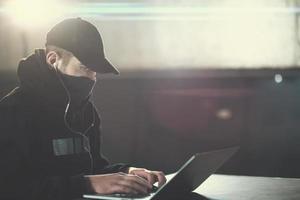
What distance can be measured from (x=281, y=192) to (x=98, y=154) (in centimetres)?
50

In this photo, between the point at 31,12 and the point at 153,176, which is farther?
the point at 31,12

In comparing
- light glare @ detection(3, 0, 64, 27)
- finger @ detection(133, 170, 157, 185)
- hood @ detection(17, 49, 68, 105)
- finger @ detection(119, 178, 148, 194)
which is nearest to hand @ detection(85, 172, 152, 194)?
finger @ detection(119, 178, 148, 194)

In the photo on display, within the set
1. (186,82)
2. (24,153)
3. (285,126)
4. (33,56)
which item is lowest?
(285,126)

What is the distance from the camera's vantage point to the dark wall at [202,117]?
3904mm

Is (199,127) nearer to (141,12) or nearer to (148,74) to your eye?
(148,74)

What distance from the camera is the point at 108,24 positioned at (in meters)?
3.58

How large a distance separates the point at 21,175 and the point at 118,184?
206 mm

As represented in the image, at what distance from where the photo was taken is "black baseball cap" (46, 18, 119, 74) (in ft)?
3.99

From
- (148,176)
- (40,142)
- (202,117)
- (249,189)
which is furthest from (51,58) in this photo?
(202,117)

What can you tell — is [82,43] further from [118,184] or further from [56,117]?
[118,184]

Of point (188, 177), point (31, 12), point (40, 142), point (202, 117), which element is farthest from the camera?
point (202, 117)

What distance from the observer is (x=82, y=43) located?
48.0 inches

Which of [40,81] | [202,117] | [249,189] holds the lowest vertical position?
[202,117]

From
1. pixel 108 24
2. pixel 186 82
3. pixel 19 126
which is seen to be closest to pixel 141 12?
pixel 108 24
